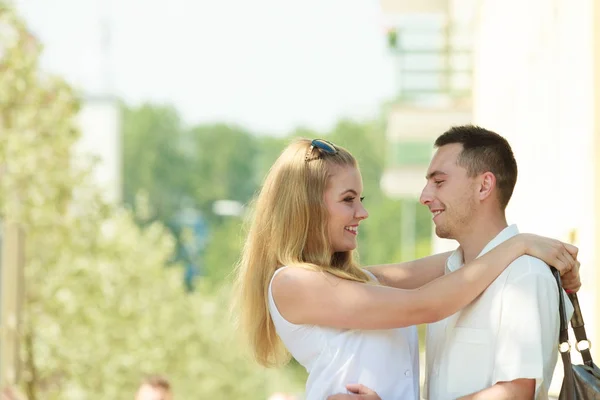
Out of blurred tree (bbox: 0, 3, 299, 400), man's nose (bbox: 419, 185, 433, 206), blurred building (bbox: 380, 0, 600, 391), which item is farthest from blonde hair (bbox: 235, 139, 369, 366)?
blurred tree (bbox: 0, 3, 299, 400)

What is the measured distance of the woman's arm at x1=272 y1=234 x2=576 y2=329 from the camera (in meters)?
3.77

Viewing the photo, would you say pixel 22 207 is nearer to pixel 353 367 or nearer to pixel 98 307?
pixel 98 307

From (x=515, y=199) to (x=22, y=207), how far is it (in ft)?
36.2

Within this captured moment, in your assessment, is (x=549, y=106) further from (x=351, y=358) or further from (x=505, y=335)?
(x=505, y=335)

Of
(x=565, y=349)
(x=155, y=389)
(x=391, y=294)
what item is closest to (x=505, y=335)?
(x=565, y=349)

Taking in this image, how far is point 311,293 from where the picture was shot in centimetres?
402

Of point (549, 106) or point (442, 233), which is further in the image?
point (549, 106)

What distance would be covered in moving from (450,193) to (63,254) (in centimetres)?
1768

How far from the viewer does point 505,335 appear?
12.2 ft

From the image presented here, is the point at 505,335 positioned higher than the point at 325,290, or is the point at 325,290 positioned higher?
the point at 325,290

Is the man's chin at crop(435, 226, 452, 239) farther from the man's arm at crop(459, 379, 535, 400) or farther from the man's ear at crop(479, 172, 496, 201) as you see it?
the man's arm at crop(459, 379, 535, 400)

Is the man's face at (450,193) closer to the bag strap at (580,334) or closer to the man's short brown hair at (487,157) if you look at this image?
the man's short brown hair at (487,157)

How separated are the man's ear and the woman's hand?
0.31 meters

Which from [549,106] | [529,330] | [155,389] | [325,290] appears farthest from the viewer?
[155,389]
